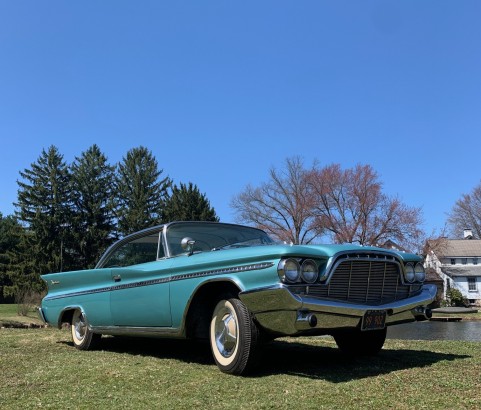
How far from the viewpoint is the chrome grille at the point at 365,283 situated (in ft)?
14.0

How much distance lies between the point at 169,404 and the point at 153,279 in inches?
82.2

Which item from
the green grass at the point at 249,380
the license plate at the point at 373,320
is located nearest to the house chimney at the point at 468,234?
the green grass at the point at 249,380

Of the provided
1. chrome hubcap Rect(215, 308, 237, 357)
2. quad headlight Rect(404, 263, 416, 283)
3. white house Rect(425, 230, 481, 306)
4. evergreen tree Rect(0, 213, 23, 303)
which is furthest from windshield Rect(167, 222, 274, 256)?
white house Rect(425, 230, 481, 306)

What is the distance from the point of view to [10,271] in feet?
164

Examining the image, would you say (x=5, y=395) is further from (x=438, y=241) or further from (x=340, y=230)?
(x=438, y=241)

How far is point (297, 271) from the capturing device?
4.07m

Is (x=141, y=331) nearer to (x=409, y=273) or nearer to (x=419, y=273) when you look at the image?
(x=409, y=273)

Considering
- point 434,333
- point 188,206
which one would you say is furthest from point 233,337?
A: point 188,206

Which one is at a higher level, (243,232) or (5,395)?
(243,232)

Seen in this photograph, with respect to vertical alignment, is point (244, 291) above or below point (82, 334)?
above

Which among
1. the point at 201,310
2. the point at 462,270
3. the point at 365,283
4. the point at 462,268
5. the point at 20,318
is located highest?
the point at 462,268

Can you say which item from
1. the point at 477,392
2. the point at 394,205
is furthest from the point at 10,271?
the point at 477,392

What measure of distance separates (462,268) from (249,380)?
202ft

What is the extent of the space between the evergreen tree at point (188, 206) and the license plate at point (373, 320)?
4577 centimetres
